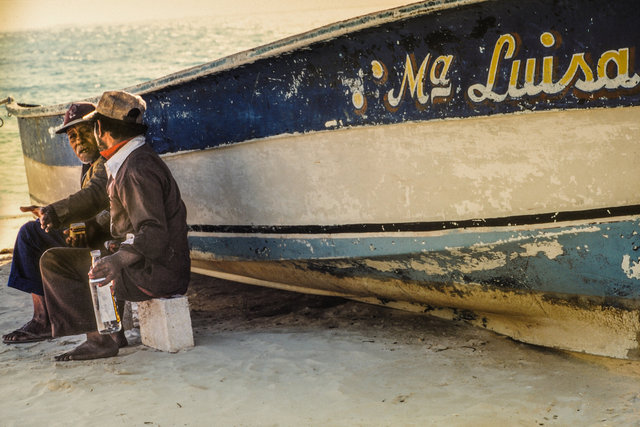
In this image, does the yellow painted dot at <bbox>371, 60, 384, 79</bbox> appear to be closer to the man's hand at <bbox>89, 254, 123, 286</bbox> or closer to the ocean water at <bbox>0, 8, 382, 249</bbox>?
the man's hand at <bbox>89, 254, 123, 286</bbox>

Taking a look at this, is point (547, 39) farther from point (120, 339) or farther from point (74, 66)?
point (74, 66)

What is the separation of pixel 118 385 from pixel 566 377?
218 cm

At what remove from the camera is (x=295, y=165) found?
4324mm

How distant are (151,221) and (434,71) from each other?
5.25 ft

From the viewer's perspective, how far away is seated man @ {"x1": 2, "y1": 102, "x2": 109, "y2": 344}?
4273 millimetres

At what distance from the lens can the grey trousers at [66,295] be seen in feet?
12.9

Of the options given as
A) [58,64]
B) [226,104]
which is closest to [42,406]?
[226,104]

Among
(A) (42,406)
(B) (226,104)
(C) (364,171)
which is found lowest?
(A) (42,406)

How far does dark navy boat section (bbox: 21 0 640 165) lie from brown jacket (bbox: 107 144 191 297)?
795mm

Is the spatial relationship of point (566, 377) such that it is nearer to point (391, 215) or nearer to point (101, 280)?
point (391, 215)

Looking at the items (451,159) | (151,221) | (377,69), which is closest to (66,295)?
(151,221)

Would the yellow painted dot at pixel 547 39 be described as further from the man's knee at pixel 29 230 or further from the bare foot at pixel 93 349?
the man's knee at pixel 29 230

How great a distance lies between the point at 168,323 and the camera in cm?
401

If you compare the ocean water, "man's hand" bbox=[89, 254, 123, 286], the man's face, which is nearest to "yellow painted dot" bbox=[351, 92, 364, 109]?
"man's hand" bbox=[89, 254, 123, 286]
